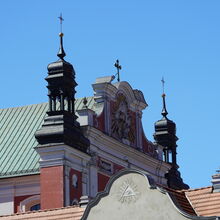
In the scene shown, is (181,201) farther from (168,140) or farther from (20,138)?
(168,140)

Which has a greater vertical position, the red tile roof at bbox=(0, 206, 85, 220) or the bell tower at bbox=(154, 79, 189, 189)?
the bell tower at bbox=(154, 79, 189, 189)

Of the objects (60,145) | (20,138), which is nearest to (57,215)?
(60,145)

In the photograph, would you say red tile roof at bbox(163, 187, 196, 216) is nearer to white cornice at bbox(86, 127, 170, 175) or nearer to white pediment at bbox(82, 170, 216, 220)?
white pediment at bbox(82, 170, 216, 220)

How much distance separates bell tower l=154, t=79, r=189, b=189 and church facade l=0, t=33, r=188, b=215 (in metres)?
1.07

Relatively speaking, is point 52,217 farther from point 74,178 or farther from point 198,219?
point 74,178

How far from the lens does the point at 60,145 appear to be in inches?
2048

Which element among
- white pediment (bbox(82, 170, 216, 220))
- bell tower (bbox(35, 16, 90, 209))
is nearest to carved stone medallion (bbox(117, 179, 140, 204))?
white pediment (bbox(82, 170, 216, 220))

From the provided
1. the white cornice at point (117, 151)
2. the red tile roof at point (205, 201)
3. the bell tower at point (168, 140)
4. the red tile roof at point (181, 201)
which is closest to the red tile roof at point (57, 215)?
the red tile roof at point (181, 201)

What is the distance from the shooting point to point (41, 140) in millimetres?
52594

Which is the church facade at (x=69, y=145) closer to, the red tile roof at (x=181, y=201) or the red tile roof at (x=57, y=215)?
the red tile roof at (x=57, y=215)

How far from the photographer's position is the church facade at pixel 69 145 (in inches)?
2058

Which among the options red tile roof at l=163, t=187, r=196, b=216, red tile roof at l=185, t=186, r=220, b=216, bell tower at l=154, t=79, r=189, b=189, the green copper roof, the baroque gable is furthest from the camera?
bell tower at l=154, t=79, r=189, b=189

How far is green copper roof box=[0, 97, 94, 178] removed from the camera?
184ft

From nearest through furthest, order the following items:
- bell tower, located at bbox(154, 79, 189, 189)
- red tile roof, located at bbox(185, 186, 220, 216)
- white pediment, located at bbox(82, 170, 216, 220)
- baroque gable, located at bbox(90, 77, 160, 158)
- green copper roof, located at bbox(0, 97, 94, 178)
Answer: white pediment, located at bbox(82, 170, 216, 220) → red tile roof, located at bbox(185, 186, 220, 216) → baroque gable, located at bbox(90, 77, 160, 158) → green copper roof, located at bbox(0, 97, 94, 178) → bell tower, located at bbox(154, 79, 189, 189)
